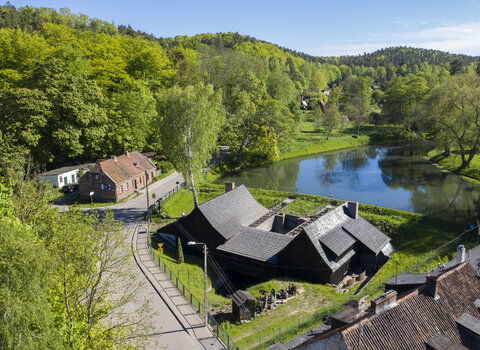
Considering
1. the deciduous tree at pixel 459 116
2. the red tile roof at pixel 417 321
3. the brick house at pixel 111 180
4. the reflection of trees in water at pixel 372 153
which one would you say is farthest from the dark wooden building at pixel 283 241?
the reflection of trees in water at pixel 372 153

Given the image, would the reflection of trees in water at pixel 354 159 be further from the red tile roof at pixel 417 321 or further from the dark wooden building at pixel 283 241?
the red tile roof at pixel 417 321

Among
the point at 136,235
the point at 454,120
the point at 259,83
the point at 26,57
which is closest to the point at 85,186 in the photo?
the point at 136,235

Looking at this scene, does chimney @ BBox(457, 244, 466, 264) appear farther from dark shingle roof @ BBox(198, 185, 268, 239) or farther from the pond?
the pond

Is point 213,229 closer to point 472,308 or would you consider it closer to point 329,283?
point 329,283

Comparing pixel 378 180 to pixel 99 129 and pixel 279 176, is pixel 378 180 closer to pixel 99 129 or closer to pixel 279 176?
pixel 279 176

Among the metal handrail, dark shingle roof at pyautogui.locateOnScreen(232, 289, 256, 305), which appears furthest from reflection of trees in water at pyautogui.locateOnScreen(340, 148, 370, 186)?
dark shingle roof at pyautogui.locateOnScreen(232, 289, 256, 305)
